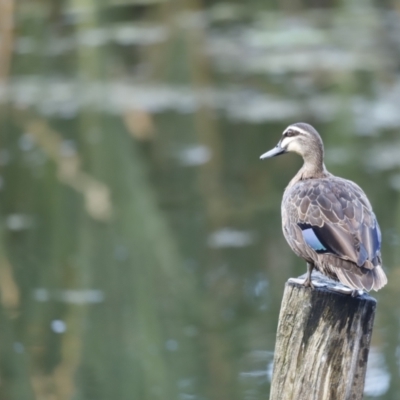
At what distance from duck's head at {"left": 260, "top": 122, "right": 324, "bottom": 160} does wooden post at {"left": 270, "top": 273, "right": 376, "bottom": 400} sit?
124 cm

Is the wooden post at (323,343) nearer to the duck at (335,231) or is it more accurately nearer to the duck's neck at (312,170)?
the duck at (335,231)

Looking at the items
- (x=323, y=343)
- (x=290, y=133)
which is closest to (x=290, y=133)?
(x=290, y=133)

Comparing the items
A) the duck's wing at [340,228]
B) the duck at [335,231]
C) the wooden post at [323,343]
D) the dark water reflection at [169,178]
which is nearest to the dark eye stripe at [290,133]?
the duck at [335,231]

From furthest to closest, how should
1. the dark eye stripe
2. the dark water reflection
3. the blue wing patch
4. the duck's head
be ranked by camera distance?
the dark water reflection → the dark eye stripe → the duck's head → the blue wing patch

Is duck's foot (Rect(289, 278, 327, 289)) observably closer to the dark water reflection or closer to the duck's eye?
the duck's eye

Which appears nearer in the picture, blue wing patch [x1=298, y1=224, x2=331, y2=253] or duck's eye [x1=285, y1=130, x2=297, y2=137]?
blue wing patch [x1=298, y1=224, x2=331, y2=253]

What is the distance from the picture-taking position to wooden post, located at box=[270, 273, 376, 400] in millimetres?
3375

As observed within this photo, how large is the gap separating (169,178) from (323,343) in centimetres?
666

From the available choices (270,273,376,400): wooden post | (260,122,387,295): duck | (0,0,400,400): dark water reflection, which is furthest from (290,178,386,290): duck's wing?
(0,0,400,400): dark water reflection

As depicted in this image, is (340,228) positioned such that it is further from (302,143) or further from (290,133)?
(290,133)

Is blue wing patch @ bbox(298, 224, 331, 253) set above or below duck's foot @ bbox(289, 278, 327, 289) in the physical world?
above

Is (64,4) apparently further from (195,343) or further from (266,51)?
(195,343)

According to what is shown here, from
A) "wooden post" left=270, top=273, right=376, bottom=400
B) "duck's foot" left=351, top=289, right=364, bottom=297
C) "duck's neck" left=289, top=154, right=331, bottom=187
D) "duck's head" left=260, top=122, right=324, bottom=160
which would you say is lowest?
"wooden post" left=270, top=273, right=376, bottom=400

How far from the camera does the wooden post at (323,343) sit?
338 cm
